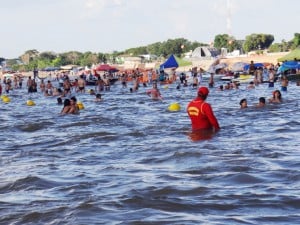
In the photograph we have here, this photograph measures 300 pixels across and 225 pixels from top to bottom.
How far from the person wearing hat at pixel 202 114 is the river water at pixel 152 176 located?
1.04ft

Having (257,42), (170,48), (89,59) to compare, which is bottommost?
(89,59)

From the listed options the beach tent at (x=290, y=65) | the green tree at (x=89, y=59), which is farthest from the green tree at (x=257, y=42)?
the beach tent at (x=290, y=65)

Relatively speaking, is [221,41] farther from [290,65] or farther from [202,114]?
[202,114]

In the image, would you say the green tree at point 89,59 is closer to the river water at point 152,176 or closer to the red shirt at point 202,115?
the river water at point 152,176

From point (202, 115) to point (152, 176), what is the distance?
3.70m

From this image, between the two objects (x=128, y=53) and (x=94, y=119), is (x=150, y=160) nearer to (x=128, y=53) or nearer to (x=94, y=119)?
(x=94, y=119)

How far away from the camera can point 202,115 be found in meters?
12.1

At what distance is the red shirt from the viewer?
12.0 metres

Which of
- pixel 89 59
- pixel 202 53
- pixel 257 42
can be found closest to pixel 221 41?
pixel 257 42

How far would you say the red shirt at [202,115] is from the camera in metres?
12.0

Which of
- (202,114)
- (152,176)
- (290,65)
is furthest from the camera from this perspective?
(290,65)

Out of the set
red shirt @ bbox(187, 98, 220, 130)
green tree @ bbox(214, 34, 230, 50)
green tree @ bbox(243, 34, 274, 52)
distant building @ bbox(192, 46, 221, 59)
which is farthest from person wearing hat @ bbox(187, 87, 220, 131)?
green tree @ bbox(214, 34, 230, 50)

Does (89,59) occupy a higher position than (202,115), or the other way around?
(202,115)

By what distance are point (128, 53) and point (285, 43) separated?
71381 millimetres
